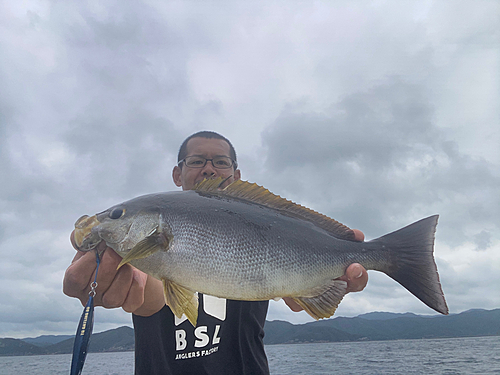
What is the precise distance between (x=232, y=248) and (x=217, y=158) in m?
2.45

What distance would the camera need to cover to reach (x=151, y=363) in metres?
3.75

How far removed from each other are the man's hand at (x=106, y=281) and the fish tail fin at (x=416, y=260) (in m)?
2.39

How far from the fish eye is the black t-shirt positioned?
1.70 meters

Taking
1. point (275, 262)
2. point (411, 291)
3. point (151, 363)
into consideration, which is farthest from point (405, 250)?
point (151, 363)

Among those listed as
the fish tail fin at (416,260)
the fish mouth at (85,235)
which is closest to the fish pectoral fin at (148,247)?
the fish mouth at (85,235)

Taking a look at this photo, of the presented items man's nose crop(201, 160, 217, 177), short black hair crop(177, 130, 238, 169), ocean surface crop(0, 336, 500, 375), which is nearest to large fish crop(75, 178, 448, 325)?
man's nose crop(201, 160, 217, 177)

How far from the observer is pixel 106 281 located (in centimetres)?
278

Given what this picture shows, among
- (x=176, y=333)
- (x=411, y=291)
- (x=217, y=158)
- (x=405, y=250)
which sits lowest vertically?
(x=176, y=333)

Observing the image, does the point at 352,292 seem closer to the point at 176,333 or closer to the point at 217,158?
the point at 176,333

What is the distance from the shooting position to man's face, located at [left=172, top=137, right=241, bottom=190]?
479 centimetres

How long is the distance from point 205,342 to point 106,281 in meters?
1.61

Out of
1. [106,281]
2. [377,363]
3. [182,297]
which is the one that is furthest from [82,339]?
[377,363]

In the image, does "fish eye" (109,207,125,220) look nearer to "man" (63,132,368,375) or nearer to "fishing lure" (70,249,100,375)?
"man" (63,132,368,375)

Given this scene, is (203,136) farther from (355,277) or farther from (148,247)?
(355,277)
